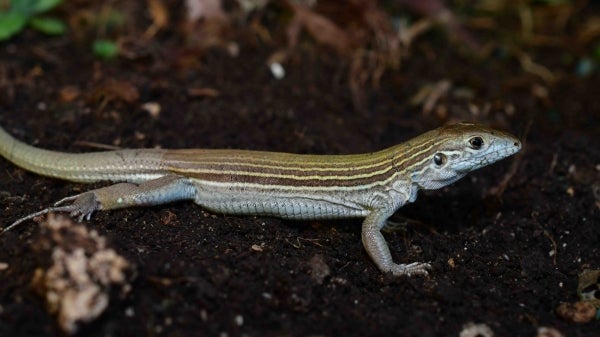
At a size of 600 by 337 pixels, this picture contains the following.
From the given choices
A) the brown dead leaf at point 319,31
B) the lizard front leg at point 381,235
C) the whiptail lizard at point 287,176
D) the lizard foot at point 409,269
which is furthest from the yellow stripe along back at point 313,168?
the brown dead leaf at point 319,31

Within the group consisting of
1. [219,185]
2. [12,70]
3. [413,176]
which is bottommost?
[12,70]

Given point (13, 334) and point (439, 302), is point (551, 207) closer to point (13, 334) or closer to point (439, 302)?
point (439, 302)

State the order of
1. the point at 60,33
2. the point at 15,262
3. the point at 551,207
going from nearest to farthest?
the point at 15,262, the point at 551,207, the point at 60,33

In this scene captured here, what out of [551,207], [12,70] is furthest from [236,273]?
[12,70]

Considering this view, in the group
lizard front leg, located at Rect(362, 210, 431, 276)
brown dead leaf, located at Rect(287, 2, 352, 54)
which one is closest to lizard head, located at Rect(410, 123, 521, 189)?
lizard front leg, located at Rect(362, 210, 431, 276)

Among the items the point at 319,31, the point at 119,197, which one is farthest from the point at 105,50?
the point at 119,197

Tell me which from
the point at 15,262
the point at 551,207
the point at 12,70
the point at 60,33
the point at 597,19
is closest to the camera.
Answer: the point at 15,262
